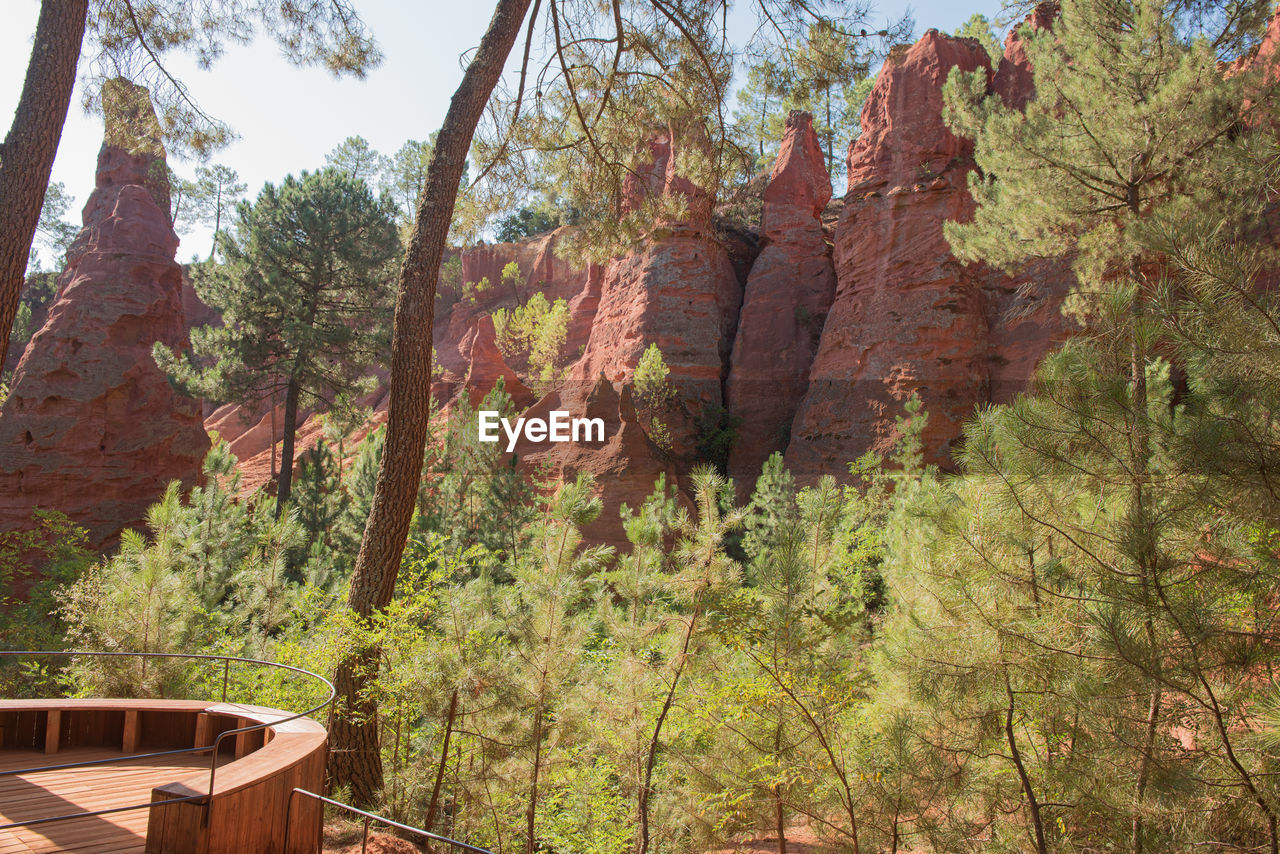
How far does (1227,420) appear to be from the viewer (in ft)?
10.5

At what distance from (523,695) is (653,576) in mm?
1495

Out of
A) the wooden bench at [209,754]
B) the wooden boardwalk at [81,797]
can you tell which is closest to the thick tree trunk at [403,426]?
the wooden bench at [209,754]

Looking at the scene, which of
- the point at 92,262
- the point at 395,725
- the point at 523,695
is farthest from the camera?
the point at 92,262

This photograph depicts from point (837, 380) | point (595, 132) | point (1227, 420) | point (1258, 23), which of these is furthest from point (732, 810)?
point (837, 380)

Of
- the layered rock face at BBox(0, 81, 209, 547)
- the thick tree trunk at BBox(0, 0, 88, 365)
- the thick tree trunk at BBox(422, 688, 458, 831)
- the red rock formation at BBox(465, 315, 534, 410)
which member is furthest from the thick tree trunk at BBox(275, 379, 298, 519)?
the thick tree trunk at BBox(0, 0, 88, 365)

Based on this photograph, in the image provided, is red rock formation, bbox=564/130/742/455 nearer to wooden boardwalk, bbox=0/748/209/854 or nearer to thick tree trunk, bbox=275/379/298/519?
thick tree trunk, bbox=275/379/298/519

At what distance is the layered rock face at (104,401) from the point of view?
19.2 metres

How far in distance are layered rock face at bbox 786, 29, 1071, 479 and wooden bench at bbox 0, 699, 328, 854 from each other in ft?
61.0

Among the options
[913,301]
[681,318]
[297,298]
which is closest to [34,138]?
[297,298]

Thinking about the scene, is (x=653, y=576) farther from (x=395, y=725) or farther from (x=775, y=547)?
(x=395, y=725)

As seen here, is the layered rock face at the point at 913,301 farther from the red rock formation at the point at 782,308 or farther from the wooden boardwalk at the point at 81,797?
the wooden boardwalk at the point at 81,797

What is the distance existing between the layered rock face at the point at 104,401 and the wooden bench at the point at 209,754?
17.3m

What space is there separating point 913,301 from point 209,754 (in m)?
21.0

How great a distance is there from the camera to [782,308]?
2744 centimetres
